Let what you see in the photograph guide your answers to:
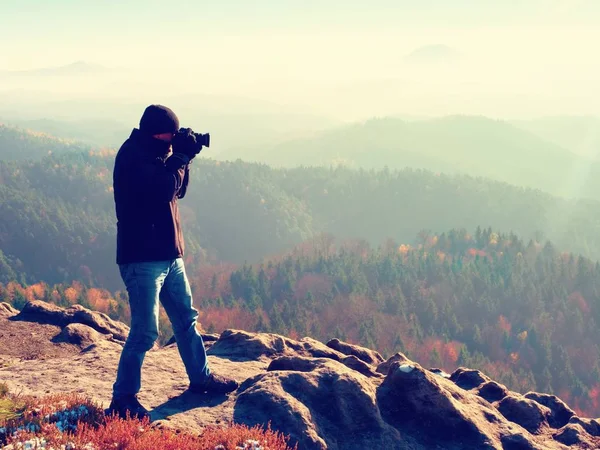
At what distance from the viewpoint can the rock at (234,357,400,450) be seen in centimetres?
788

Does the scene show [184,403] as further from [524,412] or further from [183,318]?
[524,412]

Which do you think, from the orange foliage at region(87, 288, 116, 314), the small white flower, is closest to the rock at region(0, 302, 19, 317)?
the small white flower

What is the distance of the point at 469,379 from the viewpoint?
12.7 meters

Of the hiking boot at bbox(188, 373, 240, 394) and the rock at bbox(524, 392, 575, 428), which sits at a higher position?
the hiking boot at bbox(188, 373, 240, 394)

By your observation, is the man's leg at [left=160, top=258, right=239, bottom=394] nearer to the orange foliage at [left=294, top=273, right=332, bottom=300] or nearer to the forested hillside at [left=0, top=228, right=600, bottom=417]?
the forested hillside at [left=0, top=228, right=600, bottom=417]

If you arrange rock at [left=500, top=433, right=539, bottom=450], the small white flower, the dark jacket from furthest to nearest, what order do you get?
the small white flower → rock at [left=500, top=433, right=539, bottom=450] → the dark jacket

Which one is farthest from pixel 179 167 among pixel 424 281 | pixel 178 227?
pixel 424 281

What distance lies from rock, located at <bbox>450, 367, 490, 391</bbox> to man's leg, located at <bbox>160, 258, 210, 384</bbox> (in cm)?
655

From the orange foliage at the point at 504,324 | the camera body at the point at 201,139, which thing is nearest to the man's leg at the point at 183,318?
the camera body at the point at 201,139

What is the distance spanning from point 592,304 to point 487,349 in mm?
29112

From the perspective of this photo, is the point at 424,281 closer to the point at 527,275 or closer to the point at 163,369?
the point at 527,275

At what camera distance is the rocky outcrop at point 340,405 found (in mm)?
8062

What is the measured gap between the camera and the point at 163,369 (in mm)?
10312

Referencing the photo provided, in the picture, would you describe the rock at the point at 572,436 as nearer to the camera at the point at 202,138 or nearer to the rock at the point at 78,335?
the camera at the point at 202,138
